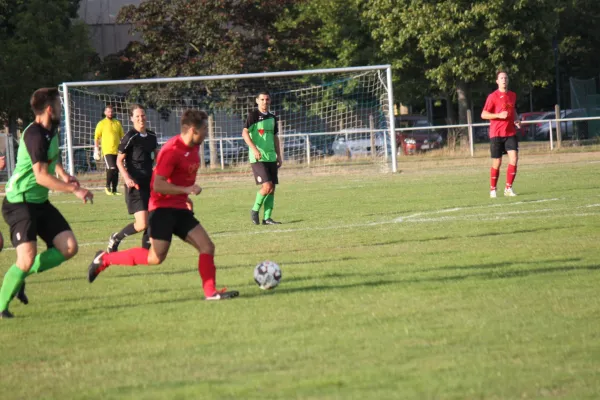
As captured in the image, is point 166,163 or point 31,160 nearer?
point 31,160

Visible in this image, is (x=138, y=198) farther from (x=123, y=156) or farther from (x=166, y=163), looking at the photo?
(x=166, y=163)

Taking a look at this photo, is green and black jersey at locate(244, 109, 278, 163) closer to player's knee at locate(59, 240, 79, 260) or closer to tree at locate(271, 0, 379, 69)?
player's knee at locate(59, 240, 79, 260)

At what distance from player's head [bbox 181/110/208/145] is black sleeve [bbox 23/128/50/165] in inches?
42.4

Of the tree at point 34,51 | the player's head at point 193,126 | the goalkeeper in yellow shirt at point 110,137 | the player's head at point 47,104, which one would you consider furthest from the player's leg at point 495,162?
the tree at point 34,51

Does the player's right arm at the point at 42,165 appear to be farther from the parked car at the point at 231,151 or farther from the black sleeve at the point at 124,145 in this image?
the parked car at the point at 231,151

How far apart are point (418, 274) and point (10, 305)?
356cm

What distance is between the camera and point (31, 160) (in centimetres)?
744

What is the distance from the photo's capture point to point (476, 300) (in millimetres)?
7254

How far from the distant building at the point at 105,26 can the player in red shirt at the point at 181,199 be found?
133 feet

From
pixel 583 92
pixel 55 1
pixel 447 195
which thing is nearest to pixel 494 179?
pixel 447 195

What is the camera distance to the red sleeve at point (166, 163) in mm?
7770

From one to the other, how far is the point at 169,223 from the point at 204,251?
0.36 meters

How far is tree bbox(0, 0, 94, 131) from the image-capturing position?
3697 centimetres

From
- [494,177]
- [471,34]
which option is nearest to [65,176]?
[494,177]
